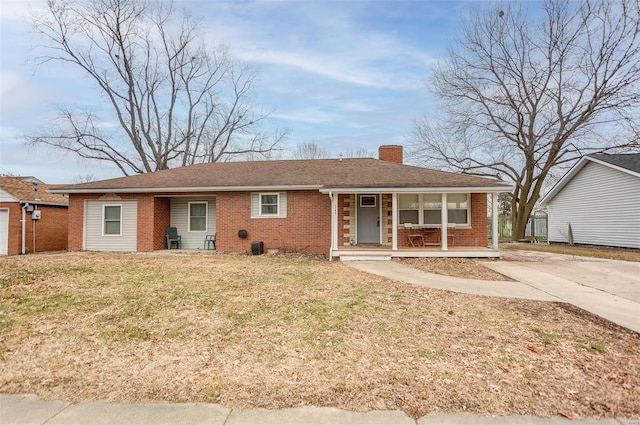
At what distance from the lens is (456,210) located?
12.5 m

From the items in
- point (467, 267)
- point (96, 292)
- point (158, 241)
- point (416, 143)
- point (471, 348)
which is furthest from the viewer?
point (416, 143)

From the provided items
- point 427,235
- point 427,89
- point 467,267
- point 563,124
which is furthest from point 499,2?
point 467,267

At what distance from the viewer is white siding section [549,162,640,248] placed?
15023 millimetres

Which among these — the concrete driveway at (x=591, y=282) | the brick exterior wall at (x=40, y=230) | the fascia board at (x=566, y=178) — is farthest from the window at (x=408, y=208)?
the brick exterior wall at (x=40, y=230)

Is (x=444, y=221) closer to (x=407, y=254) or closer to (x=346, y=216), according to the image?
(x=407, y=254)

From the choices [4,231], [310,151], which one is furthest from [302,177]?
[310,151]

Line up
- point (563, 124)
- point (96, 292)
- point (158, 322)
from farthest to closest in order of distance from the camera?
point (563, 124), point (96, 292), point (158, 322)

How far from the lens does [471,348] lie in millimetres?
3877

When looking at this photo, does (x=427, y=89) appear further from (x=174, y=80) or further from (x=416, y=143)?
(x=174, y=80)

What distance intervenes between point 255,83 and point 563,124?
22.2m

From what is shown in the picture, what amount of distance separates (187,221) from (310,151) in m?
25.0

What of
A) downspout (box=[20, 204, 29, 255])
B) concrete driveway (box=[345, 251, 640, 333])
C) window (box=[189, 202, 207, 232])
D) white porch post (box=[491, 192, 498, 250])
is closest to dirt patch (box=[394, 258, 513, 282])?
concrete driveway (box=[345, 251, 640, 333])

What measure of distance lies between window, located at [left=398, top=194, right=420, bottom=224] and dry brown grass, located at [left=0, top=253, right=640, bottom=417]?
21.3 feet

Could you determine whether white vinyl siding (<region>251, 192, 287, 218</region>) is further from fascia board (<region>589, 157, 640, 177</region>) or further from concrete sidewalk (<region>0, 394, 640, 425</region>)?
fascia board (<region>589, 157, 640, 177</region>)
